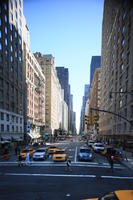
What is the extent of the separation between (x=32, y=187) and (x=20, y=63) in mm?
46663

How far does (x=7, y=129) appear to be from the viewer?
132ft

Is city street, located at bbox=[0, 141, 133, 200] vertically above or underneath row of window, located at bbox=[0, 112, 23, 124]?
underneath

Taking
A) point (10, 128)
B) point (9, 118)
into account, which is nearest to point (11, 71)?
point (9, 118)

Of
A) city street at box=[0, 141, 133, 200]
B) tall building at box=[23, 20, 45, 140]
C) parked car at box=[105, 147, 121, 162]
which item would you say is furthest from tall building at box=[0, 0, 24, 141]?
city street at box=[0, 141, 133, 200]

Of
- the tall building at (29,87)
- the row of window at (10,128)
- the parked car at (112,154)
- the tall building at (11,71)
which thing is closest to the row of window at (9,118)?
the tall building at (11,71)

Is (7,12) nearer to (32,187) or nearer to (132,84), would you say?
(132,84)

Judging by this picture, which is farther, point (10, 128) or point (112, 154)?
point (10, 128)

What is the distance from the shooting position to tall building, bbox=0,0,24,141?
39312mm

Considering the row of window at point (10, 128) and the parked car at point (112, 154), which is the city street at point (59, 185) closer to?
the parked car at point (112, 154)

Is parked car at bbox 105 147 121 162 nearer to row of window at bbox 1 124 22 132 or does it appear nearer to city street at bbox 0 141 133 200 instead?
city street at bbox 0 141 133 200

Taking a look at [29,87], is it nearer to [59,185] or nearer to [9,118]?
[9,118]

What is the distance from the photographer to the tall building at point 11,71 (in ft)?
129

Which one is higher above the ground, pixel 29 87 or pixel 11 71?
A: pixel 11 71

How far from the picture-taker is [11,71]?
44.9 m
